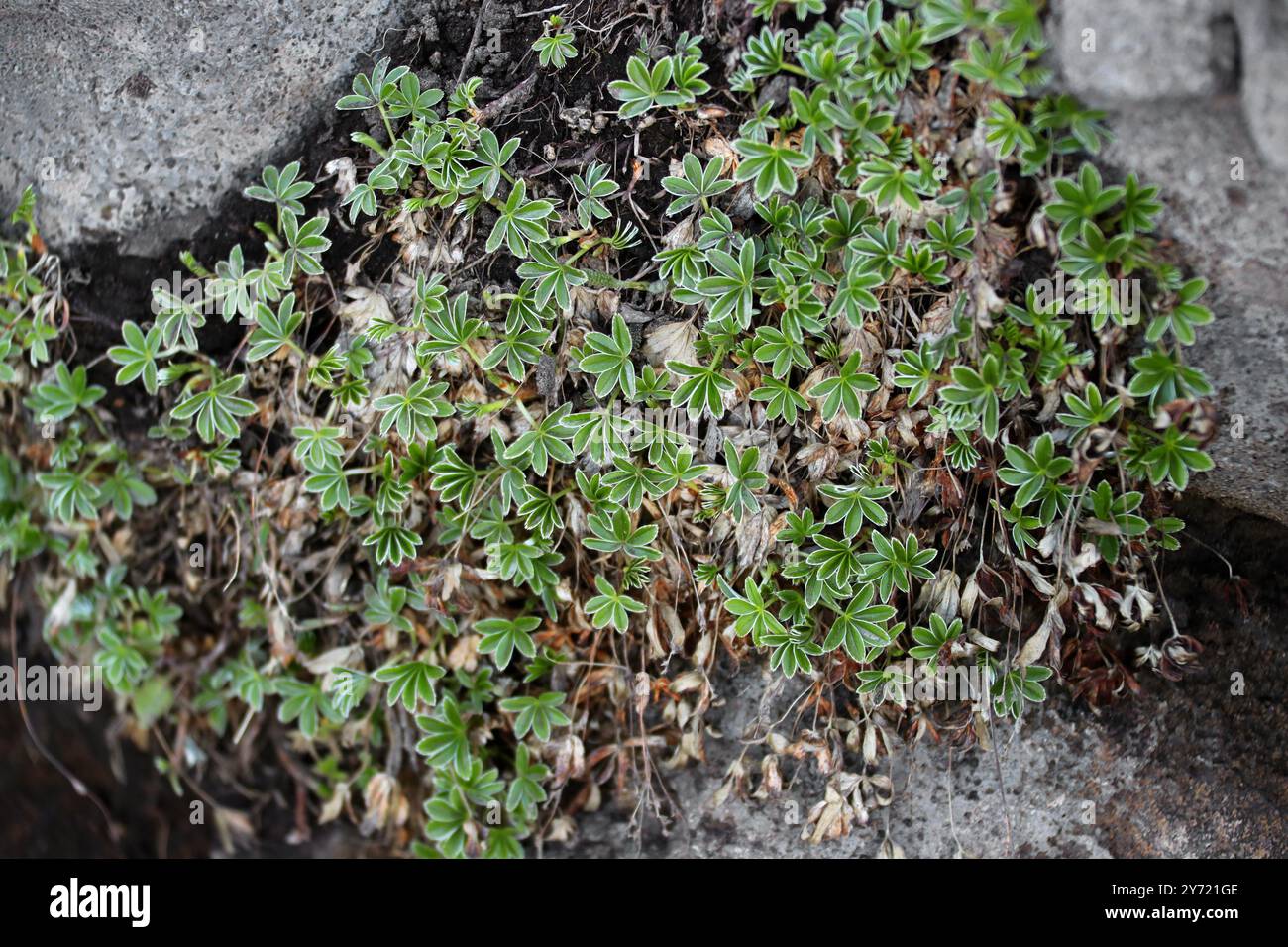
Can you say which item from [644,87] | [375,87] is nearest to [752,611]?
[644,87]

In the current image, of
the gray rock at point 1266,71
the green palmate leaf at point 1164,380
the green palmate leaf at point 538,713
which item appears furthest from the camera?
the green palmate leaf at point 538,713

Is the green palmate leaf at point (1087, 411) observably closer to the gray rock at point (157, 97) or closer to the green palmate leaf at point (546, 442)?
the green palmate leaf at point (546, 442)

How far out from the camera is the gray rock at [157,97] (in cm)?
235

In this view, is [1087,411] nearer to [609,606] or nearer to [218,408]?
[609,606]

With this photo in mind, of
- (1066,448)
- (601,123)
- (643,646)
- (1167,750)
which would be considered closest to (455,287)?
(601,123)

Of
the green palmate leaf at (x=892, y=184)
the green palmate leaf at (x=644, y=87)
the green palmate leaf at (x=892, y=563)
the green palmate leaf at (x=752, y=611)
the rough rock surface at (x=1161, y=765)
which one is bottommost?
the rough rock surface at (x=1161, y=765)

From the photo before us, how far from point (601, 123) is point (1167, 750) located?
2060 millimetres

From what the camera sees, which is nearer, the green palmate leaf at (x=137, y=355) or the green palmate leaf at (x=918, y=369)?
the green palmate leaf at (x=918, y=369)

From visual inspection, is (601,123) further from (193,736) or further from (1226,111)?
(193,736)

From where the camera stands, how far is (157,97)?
2420 millimetres

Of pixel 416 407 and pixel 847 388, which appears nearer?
pixel 847 388

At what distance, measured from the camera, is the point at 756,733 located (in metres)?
2.34

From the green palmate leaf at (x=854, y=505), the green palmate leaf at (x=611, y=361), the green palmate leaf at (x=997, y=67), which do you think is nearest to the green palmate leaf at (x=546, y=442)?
the green palmate leaf at (x=611, y=361)

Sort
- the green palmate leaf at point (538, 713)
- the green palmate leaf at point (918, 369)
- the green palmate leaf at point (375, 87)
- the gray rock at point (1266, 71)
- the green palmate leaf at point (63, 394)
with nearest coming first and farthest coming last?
the gray rock at point (1266, 71) → the green palmate leaf at point (918, 369) → the green palmate leaf at point (375, 87) → the green palmate leaf at point (538, 713) → the green palmate leaf at point (63, 394)
